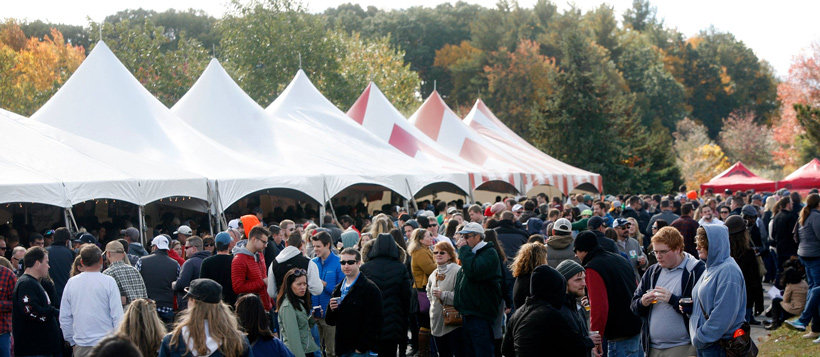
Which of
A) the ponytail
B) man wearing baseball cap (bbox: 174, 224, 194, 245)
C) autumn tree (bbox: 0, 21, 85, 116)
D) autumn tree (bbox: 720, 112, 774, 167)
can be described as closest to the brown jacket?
the ponytail

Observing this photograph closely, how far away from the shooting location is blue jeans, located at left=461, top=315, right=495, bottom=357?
7270 mm

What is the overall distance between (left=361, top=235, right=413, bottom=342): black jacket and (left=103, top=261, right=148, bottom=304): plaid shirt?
1.90 m

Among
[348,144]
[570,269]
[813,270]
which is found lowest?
[813,270]

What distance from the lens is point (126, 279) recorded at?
22.5 ft

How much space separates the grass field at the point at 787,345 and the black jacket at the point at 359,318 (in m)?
4.84

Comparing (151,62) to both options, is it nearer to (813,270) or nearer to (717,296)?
(813,270)

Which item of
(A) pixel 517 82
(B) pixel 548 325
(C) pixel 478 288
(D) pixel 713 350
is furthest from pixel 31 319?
(A) pixel 517 82

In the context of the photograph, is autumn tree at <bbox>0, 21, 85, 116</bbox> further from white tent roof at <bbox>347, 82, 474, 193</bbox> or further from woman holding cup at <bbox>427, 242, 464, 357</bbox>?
woman holding cup at <bbox>427, 242, 464, 357</bbox>

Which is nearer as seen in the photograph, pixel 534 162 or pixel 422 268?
pixel 422 268

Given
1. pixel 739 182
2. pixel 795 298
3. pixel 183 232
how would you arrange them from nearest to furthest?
pixel 795 298 → pixel 183 232 → pixel 739 182

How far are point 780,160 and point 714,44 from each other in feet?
71.2

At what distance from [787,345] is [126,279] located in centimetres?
697

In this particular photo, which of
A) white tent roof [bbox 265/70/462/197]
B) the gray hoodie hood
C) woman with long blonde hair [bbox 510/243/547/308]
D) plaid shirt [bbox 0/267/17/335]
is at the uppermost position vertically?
white tent roof [bbox 265/70/462/197]

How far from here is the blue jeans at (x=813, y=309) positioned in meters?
9.38
